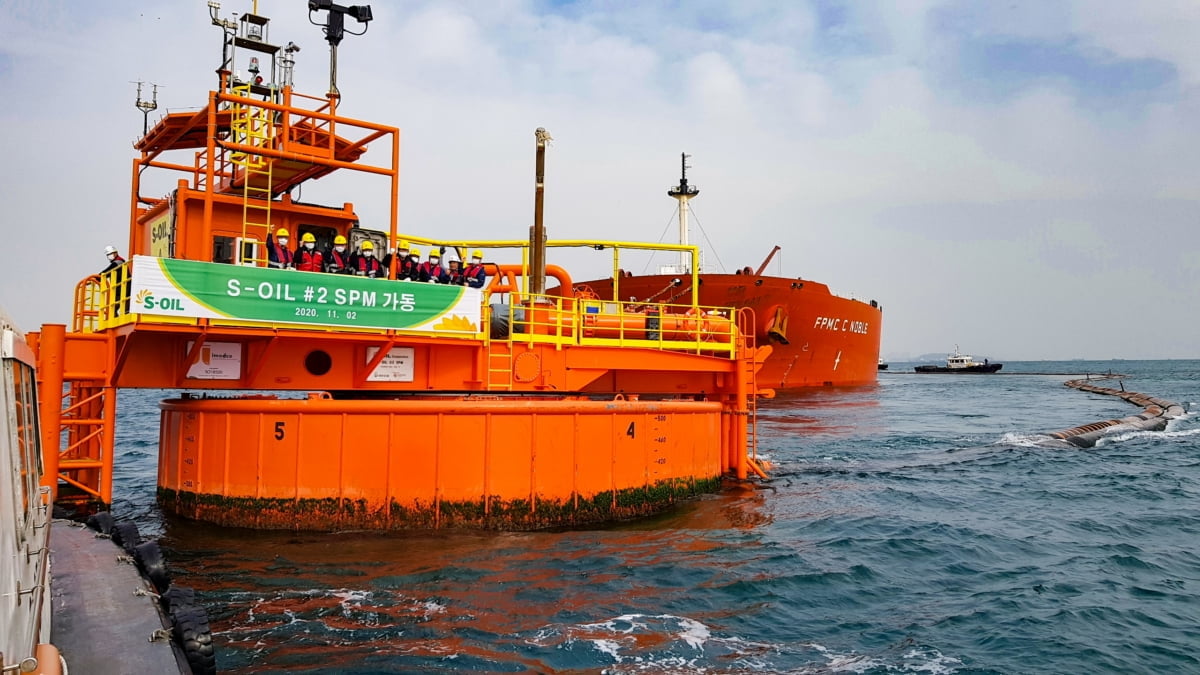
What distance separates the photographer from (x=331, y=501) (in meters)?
12.8

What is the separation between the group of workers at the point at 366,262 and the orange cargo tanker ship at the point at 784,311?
71.2ft

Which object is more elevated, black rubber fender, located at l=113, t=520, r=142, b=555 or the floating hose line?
the floating hose line

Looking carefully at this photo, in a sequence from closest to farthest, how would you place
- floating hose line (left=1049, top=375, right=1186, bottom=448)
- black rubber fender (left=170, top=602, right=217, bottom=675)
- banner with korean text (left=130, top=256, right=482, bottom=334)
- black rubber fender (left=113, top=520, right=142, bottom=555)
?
black rubber fender (left=170, top=602, right=217, bottom=675) < black rubber fender (left=113, top=520, right=142, bottom=555) < banner with korean text (left=130, top=256, right=482, bottom=334) < floating hose line (left=1049, top=375, right=1186, bottom=448)

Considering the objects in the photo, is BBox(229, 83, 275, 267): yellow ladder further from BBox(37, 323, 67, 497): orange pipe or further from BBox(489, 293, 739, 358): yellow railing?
BBox(489, 293, 739, 358): yellow railing

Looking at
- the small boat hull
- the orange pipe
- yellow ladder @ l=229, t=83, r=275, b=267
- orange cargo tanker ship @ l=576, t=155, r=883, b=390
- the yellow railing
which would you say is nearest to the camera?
the orange pipe

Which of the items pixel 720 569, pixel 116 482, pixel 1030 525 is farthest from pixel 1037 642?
pixel 116 482

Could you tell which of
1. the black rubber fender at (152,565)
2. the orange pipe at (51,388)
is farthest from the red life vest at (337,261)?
the black rubber fender at (152,565)

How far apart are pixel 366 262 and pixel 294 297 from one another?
176cm

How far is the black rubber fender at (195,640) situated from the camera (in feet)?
21.8

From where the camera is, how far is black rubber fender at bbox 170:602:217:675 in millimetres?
6641

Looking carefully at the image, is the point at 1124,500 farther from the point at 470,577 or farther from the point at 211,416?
the point at 211,416

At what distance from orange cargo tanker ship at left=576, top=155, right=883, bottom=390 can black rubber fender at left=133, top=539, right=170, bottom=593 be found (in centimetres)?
2971

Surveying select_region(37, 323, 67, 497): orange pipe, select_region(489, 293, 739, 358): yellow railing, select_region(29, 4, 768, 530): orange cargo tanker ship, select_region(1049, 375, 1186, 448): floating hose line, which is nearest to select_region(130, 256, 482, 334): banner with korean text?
select_region(29, 4, 768, 530): orange cargo tanker ship

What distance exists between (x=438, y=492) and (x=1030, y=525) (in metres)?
10.9
